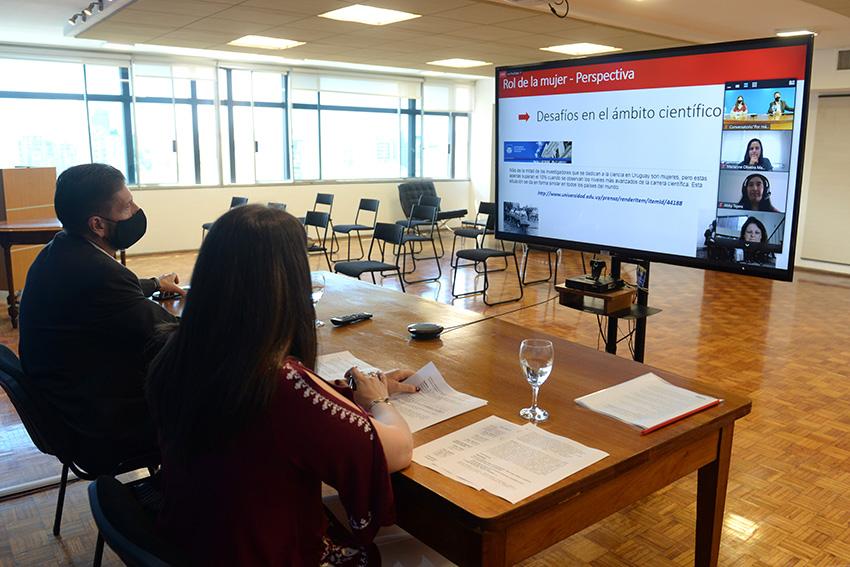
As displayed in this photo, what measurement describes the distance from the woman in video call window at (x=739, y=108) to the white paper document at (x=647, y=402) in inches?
35.8

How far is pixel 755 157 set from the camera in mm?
2049

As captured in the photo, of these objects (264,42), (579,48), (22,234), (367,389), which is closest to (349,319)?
(367,389)

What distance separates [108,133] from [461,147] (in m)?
6.15

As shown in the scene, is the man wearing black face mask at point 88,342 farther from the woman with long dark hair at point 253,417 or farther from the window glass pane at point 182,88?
the window glass pane at point 182,88

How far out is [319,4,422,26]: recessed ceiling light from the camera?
5531mm

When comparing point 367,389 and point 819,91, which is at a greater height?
point 819,91

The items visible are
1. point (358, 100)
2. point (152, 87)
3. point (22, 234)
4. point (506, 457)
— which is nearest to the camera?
point (506, 457)

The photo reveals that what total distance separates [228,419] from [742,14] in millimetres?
6848

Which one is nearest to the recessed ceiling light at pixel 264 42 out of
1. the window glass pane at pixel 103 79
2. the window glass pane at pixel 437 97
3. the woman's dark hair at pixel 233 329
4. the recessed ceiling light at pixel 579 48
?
the window glass pane at pixel 103 79

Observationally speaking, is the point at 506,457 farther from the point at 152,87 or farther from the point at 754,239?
the point at 152,87

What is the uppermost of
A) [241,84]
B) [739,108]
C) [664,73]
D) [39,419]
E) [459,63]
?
[459,63]

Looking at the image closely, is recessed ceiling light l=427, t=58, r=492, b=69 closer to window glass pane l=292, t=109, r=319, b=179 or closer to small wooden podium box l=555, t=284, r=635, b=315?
window glass pane l=292, t=109, r=319, b=179

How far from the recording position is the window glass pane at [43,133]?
798cm

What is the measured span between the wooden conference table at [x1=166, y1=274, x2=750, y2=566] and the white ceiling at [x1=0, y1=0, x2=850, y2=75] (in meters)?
3.78
